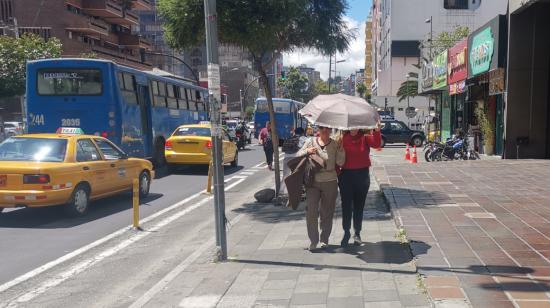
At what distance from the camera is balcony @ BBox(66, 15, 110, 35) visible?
145ft

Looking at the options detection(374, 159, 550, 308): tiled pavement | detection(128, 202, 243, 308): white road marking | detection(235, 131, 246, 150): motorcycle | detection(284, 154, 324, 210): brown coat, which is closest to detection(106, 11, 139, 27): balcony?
detection(235, 131, 246, 150): motorcycle

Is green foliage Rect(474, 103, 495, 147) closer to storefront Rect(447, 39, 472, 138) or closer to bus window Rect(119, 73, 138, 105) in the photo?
storefront Rect(447, 39, 472, 138)

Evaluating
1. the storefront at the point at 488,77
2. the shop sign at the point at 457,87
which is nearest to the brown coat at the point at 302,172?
the storefront at the point at 488,77

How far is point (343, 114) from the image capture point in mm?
6070

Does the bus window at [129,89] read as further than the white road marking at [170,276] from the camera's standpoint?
Yes

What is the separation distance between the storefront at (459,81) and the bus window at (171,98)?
37.5 ft

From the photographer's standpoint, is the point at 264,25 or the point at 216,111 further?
the point at 264,25

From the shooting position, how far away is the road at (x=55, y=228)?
22.3ft

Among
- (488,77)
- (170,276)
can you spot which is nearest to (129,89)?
(170,276)

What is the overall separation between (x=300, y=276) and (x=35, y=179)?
17.7 ft

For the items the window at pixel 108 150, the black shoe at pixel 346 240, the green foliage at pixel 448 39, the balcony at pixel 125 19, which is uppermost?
the balcony at pixel 125 19

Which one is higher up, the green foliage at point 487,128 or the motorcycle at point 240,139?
the green foliage at point 487,128

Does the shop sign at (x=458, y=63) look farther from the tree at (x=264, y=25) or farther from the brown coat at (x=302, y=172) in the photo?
the brown coat at (x=302, y=172)

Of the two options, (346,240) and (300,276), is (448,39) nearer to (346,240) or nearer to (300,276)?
(346,240)
